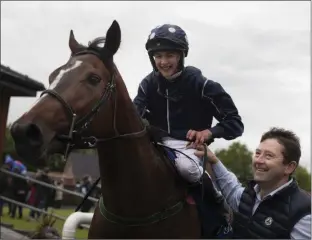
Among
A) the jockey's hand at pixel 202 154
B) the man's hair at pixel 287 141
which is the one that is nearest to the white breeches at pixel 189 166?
the jockey's hand at pixel 202 154

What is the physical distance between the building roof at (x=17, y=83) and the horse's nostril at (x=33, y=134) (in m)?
8.94

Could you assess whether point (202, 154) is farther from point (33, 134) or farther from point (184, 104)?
point (33, 134)

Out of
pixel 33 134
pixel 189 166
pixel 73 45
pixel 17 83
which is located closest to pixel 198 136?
pixel 189 166

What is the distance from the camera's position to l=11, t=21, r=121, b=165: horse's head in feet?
8.56

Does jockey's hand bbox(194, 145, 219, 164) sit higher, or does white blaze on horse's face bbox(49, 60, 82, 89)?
white blaze on horse's face bbox(49, 60, 82, 89)

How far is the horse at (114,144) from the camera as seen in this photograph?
9.32 feet

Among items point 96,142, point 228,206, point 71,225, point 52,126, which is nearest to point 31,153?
point 52,126

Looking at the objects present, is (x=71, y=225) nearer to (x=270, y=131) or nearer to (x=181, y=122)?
(x=181, y=122)

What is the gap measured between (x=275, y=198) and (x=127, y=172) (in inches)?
37.7

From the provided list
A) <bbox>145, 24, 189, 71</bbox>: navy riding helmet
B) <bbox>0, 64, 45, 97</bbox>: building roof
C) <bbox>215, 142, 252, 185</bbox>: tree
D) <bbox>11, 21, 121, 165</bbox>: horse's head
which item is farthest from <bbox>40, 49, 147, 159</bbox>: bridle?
<bbox>215, 142, 252, 185</bbox>: tree

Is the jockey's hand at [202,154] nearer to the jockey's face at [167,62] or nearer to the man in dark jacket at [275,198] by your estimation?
the man in dark jacket at [275,198]

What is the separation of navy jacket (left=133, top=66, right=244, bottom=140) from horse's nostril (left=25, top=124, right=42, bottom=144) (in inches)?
55.5

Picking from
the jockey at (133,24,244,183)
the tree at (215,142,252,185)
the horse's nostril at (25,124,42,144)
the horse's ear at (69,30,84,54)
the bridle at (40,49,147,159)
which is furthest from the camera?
the tree at (215,142,252,185)

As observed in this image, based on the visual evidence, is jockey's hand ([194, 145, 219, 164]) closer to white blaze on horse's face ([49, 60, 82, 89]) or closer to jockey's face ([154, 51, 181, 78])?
jockey's face ([154, 51, 181, 78])
